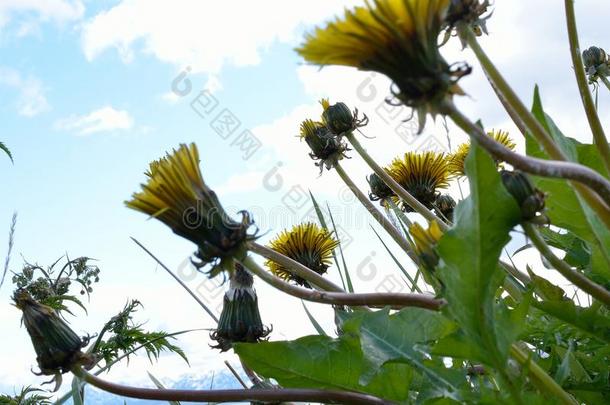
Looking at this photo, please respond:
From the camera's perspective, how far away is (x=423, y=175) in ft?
10.2

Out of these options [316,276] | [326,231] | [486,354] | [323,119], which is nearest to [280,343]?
[316,276]

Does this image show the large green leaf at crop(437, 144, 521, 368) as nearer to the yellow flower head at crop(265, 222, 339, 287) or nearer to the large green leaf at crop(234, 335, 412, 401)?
the large green leaf at crop(234, 335, 412, 401)

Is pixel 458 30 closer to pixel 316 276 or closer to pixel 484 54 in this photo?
pixel 484 54

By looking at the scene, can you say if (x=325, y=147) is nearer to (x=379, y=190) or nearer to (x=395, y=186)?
(x=379, y=190)

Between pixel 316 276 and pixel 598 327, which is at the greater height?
pixel 316 276

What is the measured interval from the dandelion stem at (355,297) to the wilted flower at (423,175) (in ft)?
6.03

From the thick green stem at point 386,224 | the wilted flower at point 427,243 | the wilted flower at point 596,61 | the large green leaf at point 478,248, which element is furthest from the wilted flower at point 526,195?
the wilted flower at point 596,61

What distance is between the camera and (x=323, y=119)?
2.90 meters

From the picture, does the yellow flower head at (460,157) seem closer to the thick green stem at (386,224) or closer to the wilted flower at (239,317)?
the thick green stem at (386,224)

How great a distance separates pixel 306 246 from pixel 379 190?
68cm

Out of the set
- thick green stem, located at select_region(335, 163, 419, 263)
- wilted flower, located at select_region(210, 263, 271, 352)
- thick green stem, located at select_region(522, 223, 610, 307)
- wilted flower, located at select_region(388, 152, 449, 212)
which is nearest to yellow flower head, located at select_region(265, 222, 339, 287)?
thick green stem, located at select_region(335, 163, 419, 263)

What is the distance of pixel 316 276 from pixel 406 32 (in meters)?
0.73

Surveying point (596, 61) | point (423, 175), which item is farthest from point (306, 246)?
point (596, 61)

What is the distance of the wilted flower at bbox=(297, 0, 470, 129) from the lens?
96 cm
